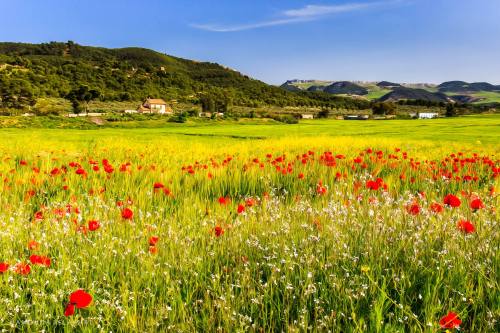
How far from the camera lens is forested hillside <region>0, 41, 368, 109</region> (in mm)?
106675

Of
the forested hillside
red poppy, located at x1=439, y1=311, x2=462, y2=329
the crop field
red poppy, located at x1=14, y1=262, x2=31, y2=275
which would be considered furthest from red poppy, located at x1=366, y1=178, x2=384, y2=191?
the forested hillside

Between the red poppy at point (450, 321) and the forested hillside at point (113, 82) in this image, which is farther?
the forested hillside at point (113, 82)

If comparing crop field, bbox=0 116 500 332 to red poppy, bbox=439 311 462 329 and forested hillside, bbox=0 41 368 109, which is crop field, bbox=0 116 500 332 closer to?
red poppy, bbox=439 311 462 329

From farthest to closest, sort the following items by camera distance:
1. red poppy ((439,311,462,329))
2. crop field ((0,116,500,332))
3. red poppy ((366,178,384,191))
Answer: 1. red poppy ((366,178,384,191))
2. crop field ((0,116,500,332))
3. red poppy ((439,311,462,329))

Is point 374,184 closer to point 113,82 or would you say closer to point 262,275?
point 262,275

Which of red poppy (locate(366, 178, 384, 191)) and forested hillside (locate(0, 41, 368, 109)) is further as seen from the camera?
forested hillside (locate(0, 41, 368, 109))

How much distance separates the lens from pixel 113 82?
443ft

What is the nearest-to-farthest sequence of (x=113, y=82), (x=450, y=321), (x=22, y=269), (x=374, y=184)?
(x=450, y=321) → (x=22, y=269) → (x=374, y=184) → (x=113, y=82)

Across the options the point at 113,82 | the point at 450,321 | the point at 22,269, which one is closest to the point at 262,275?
the point at 450,321

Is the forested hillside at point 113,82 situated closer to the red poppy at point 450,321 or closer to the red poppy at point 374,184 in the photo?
the red poppy at point 374,184

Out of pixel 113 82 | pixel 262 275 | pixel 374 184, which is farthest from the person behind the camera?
pixel 113 82

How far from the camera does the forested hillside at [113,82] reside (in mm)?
106675

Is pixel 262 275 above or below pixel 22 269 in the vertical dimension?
below

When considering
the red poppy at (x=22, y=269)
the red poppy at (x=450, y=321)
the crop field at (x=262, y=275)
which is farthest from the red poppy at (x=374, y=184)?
the red poppy at (x=22, y=269)
